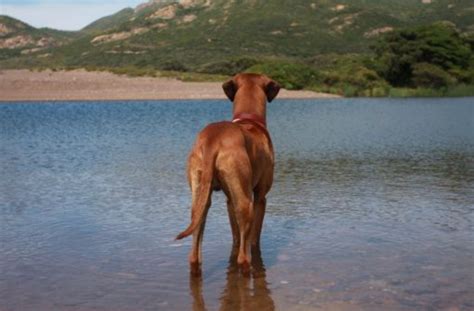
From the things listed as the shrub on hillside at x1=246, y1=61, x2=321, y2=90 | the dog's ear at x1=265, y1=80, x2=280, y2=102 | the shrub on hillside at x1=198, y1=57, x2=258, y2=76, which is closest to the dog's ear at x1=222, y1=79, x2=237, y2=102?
the dog's ear at x1=265, y1=80, x2=280, y2=102

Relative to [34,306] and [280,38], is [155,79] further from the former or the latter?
[280,38]

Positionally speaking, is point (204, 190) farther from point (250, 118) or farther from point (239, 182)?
point (250, 118)

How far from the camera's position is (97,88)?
52.9 meters

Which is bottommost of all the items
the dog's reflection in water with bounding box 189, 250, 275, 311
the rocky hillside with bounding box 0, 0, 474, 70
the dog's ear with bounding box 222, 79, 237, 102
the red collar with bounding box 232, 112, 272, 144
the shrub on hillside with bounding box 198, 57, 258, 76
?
the dog's reflection in water with bounding box 189, 250, 275, 311

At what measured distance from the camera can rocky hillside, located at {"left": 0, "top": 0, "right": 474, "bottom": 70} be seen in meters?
137

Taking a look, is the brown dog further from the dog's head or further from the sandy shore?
the sandy shore

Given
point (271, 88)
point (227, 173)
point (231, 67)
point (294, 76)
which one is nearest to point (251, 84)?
point (271, 88)

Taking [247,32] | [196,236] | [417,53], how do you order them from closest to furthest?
[196,236], [417,53], [247,32]

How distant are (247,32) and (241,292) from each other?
489 ft

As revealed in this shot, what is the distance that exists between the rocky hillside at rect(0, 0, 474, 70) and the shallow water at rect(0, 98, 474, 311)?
354ft

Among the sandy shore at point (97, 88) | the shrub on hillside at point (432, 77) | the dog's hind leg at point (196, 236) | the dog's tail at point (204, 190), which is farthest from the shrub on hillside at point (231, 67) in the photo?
the dog's tail at point (204, 190)

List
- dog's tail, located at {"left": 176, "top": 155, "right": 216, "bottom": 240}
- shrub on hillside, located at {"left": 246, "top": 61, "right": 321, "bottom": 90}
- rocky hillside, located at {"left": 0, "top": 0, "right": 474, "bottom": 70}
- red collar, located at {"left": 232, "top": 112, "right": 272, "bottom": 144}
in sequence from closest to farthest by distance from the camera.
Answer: dog's tail, located at {"left": 176, "top": 155, "right": 216, "bottom": 240} → red collar, located at {"left": 232, "top": 112, "right": 272, "bottom": 144} → shrub on hillside, located at {"left": 246, "top": 61, "right": 321, "bottom": 90} → rocky hillside, located at {"left": 0, "top": 0, "right": 474, "bottom": 70}

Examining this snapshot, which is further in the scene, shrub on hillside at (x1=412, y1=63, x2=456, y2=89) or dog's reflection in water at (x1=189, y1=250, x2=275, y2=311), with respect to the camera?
shrub on hillside at (x1=412, y1=63, x2=456, y2=89)

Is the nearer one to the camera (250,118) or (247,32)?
(250,118)
